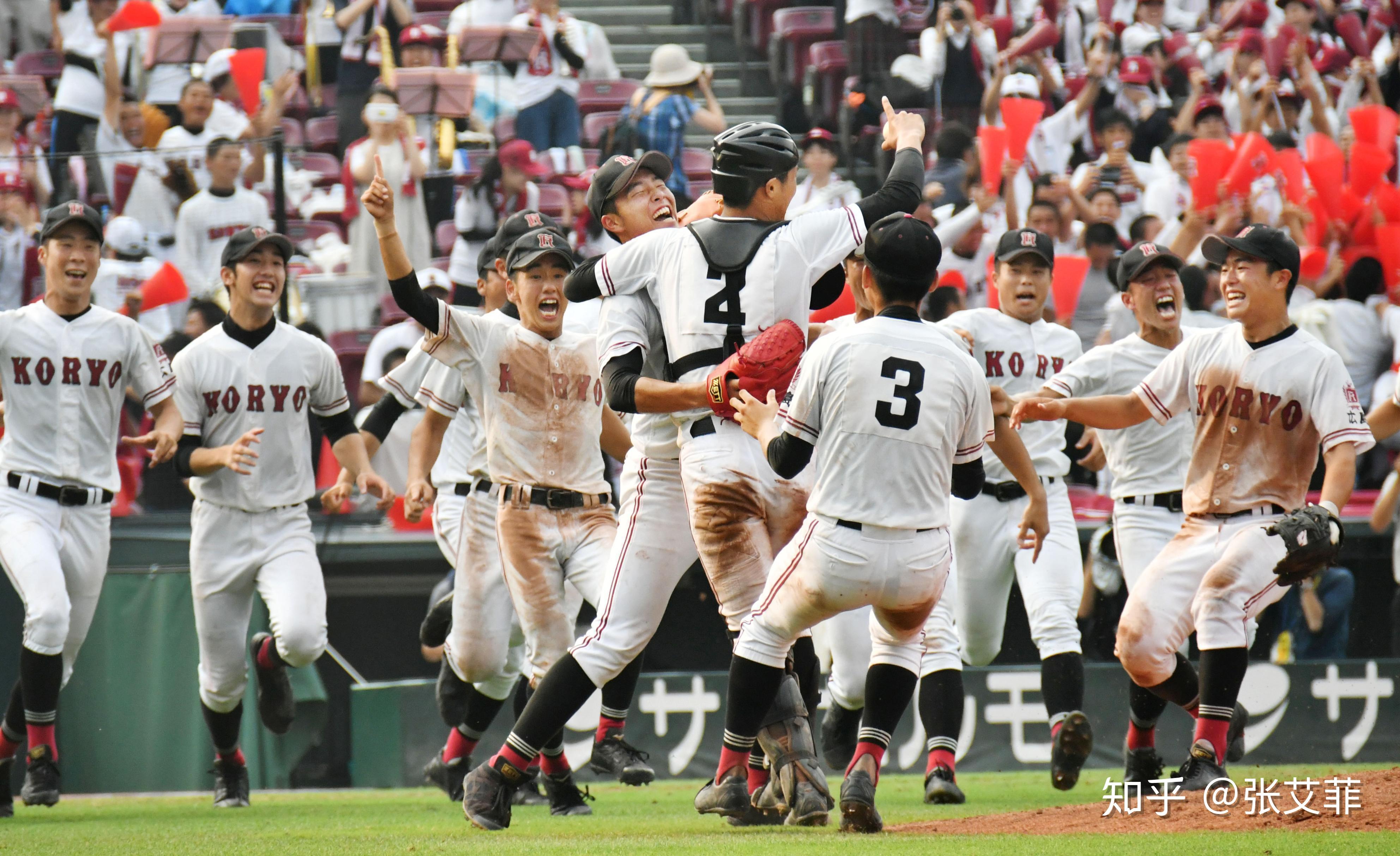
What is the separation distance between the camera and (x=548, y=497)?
649 centimetres

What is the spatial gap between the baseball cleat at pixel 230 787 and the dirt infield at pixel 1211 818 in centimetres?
341

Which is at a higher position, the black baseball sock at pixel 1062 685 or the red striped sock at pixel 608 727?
the black baseball sock at pixel 1062 685

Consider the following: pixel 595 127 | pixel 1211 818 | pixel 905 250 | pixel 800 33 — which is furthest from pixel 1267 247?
pixel 800 33

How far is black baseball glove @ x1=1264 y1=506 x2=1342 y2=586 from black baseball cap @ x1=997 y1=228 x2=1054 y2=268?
237cm

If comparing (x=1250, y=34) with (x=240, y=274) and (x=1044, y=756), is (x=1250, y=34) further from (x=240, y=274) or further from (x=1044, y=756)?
(x=240, y=274)

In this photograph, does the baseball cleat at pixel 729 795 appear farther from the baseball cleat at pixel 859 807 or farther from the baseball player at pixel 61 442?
the baseball player at pixel 61 442

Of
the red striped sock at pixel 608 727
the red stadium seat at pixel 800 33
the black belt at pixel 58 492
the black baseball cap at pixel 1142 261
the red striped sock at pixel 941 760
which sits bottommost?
the red striped sock at pixel 941 760

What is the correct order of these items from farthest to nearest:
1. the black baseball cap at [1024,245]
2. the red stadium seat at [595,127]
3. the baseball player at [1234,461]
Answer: the red stadium seat at [595,127]
the black baseball cap at [1024,245]
the baseball player at [1234,461]

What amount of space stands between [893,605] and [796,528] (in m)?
0.55

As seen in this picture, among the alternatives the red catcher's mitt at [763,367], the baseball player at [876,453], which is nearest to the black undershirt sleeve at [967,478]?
the baseball player at [876,453]

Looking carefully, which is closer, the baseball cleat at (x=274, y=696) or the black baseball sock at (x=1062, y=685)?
the black baseball sock at (x=1062, y=685)

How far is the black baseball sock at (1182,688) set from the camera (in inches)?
246

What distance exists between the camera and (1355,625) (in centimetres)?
973

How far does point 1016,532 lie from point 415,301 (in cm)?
301
